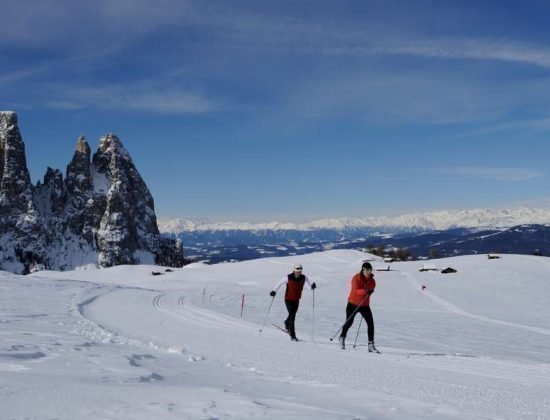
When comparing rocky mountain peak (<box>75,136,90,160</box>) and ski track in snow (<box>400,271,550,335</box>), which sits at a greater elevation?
rocky mountain peak (<box>75,136,90,160</box>)

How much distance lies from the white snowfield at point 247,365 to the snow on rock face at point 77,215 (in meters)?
150

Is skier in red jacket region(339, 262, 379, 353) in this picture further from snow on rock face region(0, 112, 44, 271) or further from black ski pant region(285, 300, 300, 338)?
snow on rock face region(0, 112, 44, 271)

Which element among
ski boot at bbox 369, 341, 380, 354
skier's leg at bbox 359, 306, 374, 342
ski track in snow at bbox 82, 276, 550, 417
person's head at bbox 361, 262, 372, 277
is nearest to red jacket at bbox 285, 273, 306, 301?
ski track in snow at bbox 82, 276, 550, 417

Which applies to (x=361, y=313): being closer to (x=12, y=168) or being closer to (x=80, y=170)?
(x=12, y=168)

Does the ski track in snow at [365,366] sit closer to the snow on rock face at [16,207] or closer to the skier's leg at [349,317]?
the skier's leg at [349,317]

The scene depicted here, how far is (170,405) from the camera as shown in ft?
20.0

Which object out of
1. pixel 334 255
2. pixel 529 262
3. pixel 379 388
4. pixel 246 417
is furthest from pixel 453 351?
pixel 334 255

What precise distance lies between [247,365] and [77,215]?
605 ft

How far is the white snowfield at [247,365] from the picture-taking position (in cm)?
631

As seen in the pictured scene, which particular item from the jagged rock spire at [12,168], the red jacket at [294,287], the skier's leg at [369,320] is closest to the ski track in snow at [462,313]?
the skier's leg at [369,320]

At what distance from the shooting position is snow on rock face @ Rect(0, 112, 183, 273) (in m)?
164

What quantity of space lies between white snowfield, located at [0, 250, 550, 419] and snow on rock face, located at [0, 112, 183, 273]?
15039cm

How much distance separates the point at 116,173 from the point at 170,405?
7670 inches

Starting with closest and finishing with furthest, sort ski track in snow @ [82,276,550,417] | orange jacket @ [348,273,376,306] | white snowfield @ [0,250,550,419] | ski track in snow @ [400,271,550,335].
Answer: white snowfield @ [0,250,550,419] < ski track in snow @ [82,276,550,417] < orange jacket @ [348,273,376,306] < ski track in snow @ [400,271,550,335]
